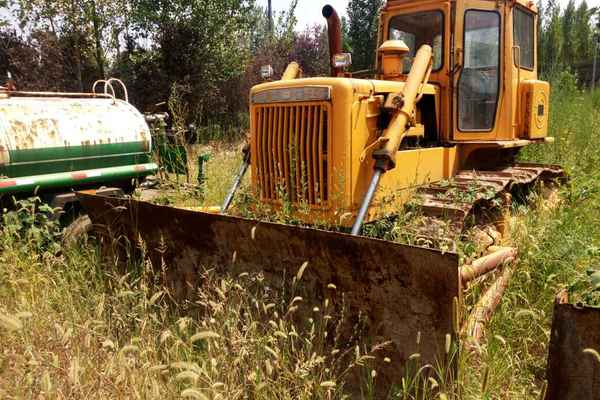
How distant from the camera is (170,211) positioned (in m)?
3.23

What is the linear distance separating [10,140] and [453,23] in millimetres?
3950

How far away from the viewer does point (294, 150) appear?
367 cm

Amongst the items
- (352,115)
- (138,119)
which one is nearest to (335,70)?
(352,115)

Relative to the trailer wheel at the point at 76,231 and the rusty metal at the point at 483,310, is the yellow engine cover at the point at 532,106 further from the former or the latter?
the trailer wheel at the point at 76,231

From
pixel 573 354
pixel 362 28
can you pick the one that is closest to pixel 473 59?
pixel 573 354

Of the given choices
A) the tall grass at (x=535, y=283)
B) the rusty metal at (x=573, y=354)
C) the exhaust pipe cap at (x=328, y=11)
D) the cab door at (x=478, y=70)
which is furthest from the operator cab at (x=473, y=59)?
the rusty metal at (x=573, y=354)

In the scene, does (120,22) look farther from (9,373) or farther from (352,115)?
(9,373)

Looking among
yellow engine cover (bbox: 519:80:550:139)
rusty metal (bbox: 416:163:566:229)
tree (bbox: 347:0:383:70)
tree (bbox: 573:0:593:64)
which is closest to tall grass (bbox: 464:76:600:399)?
rusty metal (bbox: 416:163:566:229)

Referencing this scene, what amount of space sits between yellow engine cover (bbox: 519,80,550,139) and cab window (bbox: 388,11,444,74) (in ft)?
3.51

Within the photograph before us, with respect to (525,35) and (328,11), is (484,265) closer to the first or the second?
(328,11)

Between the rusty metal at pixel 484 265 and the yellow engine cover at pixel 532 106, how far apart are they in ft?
8.07

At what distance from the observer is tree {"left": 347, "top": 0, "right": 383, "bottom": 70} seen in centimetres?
2058

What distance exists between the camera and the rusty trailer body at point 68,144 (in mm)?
4191

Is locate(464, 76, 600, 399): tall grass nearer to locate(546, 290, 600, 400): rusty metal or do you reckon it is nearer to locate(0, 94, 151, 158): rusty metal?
locate(546, 290, 600, 400): rusty metal
